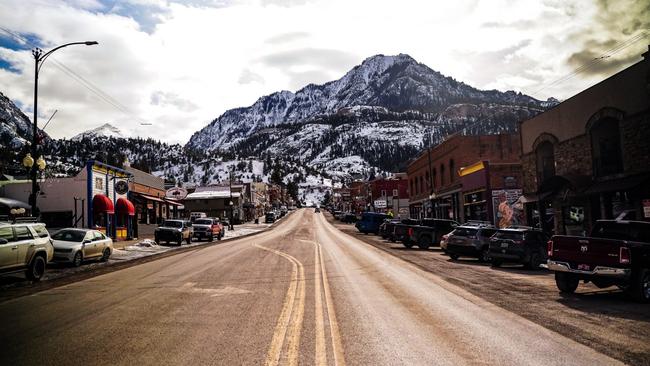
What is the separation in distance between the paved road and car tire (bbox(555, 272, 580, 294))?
264 centimetres

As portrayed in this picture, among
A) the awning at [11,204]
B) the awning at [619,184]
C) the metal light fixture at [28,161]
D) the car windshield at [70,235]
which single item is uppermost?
the metal light fixture at [28,161]

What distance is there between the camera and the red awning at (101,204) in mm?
37062

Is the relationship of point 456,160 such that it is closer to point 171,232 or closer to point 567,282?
point 171,232

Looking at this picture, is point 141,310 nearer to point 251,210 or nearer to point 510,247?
point 510,247

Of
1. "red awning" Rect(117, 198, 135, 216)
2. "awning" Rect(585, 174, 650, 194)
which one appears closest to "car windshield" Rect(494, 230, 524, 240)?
"awning" Rect(585, 174, 650, 194)

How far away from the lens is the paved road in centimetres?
643

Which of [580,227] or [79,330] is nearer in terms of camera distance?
[79,330]

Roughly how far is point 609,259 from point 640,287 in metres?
0.82

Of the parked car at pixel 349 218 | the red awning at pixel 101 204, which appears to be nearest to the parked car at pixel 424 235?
the red awning at pixel 101 204

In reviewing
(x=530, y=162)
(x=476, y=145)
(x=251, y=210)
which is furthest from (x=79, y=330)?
(x=251, y=210)

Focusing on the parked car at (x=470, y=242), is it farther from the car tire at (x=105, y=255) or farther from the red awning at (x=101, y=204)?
the red awning at (x=101, y=204)

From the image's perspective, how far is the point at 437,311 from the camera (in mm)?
9766

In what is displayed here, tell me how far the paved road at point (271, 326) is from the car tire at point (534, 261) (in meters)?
7.02

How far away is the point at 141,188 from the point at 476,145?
107 ft
